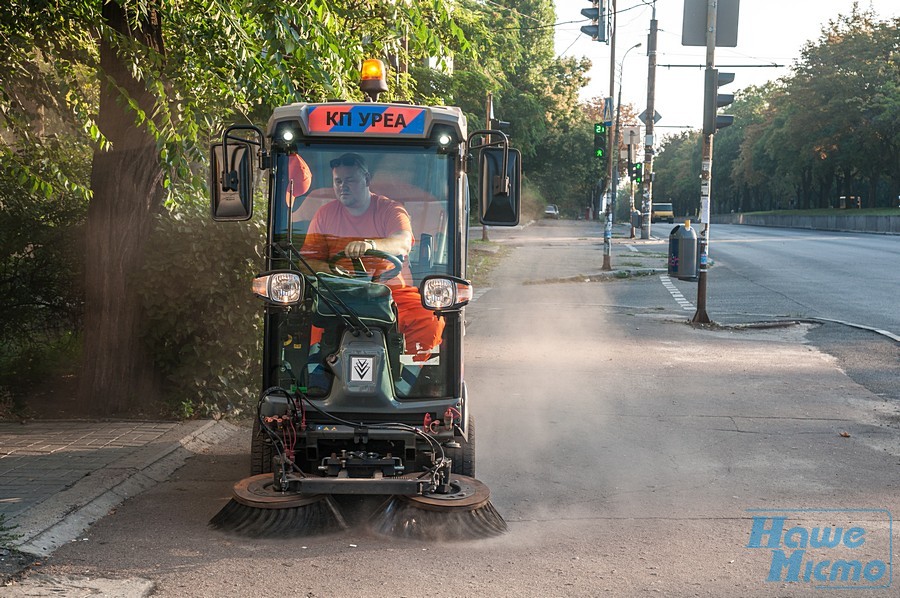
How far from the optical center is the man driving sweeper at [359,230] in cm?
659

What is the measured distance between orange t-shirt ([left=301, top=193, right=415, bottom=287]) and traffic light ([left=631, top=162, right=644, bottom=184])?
40.9 m

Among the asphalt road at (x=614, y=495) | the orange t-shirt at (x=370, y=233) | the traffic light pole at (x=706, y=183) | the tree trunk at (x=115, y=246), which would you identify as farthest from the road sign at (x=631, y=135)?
the orange t-shirt at (x=370, y=233)

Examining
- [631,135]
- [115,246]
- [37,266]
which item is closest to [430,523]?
[115,246]

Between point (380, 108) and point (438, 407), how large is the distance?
1861mm

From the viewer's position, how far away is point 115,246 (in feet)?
31.8

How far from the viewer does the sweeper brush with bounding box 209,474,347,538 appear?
6191 millimetres

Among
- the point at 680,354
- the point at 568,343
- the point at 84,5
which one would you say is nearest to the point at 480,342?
the point at 568,343

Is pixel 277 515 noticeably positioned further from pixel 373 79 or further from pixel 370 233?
pixel 373 79

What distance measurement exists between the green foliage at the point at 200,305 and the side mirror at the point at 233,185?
292 cm

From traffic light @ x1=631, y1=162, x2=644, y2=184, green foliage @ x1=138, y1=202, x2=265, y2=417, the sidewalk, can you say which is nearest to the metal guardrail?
traffic light @ x1=631, y1=162, x2=644, y2=184

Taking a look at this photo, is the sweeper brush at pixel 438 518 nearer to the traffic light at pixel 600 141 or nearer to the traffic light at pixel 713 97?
the traffic light at pixel 713 97

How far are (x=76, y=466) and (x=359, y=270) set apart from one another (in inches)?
110

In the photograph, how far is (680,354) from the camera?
14.5 m

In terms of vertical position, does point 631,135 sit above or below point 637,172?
above
